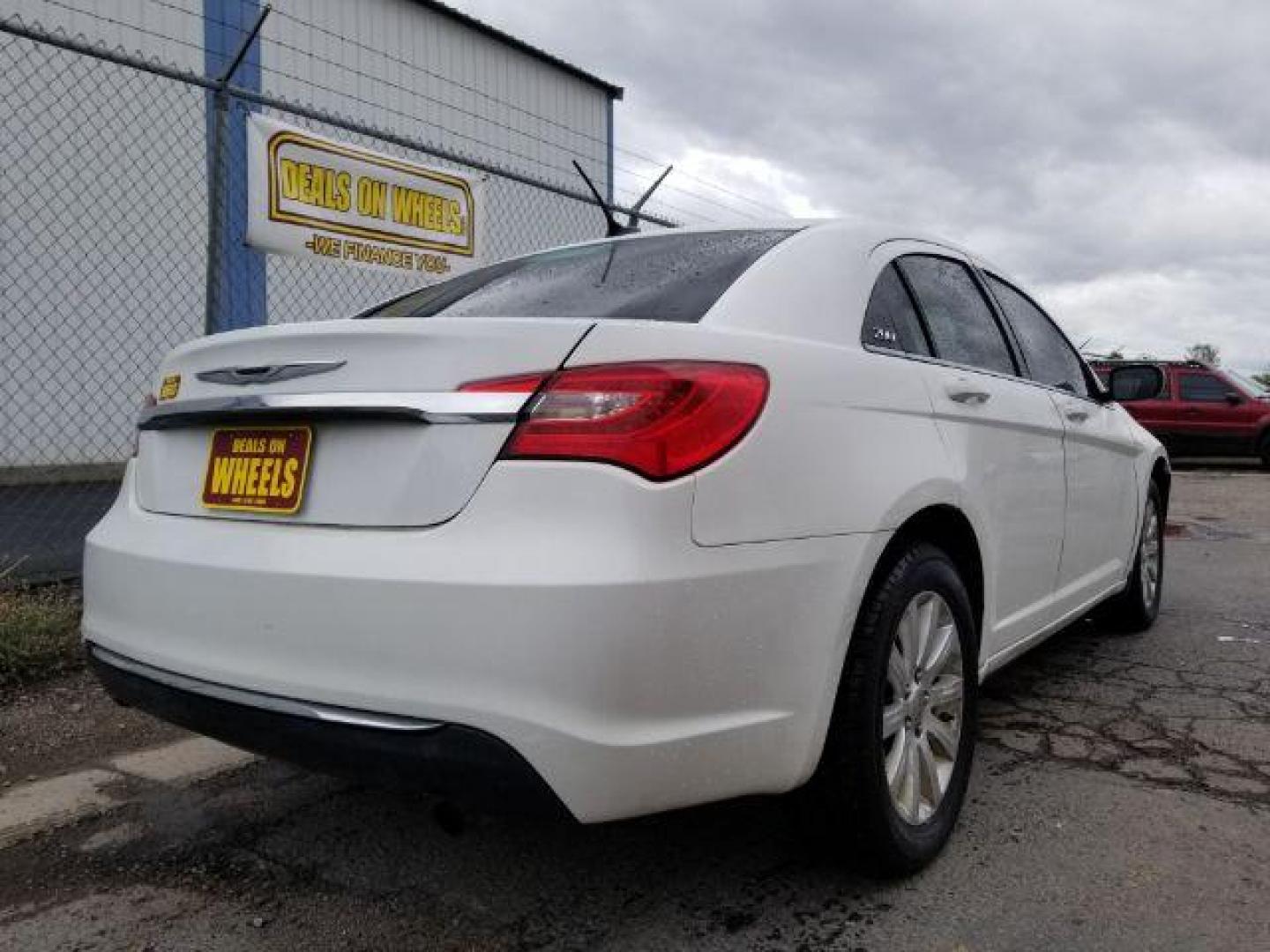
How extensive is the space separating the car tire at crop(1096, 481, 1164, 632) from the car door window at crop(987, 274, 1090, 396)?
3.21 ft

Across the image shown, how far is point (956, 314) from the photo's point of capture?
3.17 meters

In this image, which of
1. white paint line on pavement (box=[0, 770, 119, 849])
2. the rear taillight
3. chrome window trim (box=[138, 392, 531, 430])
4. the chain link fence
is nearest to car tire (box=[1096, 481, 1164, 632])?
the rear taillight

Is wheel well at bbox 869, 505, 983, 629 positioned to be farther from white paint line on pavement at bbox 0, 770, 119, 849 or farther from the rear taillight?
white paint line on pavement at bbox 0, 770, 119, 849

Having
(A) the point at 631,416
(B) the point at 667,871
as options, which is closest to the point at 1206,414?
(B) the point at 667,871

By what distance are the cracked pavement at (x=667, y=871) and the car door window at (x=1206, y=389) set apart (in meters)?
14.4

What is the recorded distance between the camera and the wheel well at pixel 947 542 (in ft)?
7.66

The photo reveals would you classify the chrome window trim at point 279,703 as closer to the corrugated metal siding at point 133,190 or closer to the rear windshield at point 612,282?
the rear windshield at point 612,282

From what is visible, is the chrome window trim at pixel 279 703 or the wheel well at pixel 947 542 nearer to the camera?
the chrome window trim at pixel 279 703

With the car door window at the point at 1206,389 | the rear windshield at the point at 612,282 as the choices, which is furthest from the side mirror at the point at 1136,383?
the car door window at the point at 1206,389

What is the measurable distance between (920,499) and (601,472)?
93cm

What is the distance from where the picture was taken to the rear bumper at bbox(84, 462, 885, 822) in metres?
1.76

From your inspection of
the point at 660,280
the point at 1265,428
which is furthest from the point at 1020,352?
the point at 1265,428

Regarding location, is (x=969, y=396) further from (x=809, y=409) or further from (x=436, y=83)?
(x=436, y=83)

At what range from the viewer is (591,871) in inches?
95.8
